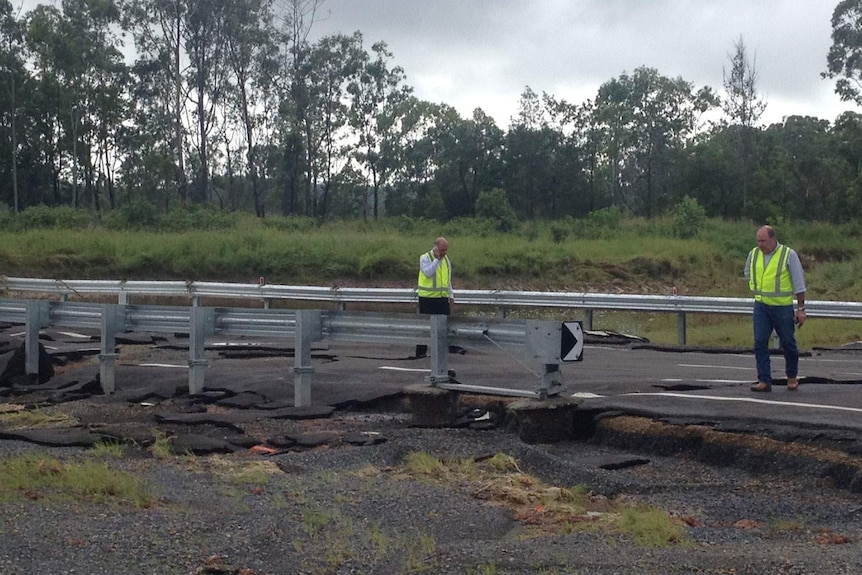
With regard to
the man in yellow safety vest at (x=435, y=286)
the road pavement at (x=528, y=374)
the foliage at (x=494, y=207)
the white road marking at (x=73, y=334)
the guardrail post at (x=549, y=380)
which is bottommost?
the road pavement at (x=528, y=374)

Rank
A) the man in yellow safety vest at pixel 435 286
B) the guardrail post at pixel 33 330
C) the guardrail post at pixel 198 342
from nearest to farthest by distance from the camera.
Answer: the guardrail post at pixel 198 342, the guardrail post at pixel 33 330, the man in yellow safety vest at pixel 435 286

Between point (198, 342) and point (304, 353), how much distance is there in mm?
1683

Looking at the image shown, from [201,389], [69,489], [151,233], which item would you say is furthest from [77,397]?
[151,233]

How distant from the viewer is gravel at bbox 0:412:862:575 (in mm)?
6082

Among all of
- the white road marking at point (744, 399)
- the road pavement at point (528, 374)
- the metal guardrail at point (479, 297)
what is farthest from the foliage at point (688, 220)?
the white road marking at point (744, 399)

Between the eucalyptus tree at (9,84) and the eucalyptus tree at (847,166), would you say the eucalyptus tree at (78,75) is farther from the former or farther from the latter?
the eucalyptus tree at (847,166)

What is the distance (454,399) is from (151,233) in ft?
125

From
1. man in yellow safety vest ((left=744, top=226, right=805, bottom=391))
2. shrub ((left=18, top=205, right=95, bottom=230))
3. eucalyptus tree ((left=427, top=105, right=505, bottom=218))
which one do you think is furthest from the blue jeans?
eucalyptus tree ((left=427, top=105, right=505, bottom=218))

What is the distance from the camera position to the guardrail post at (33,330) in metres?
14.7

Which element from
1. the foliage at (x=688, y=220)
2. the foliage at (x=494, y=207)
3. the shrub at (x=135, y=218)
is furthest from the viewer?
the foliage at (x=494, y=207)

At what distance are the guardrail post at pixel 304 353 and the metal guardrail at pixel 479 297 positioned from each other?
30.7ft

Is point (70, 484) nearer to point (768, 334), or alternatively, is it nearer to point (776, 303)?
point (768, 334)

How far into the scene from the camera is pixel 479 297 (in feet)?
76.7

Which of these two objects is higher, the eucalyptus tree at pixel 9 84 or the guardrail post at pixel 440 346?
the eucalyptus tree at pixel 9 84
